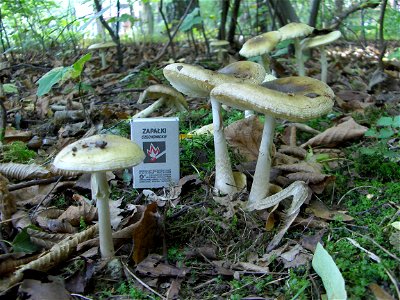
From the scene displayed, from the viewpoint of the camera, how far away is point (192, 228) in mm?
2889

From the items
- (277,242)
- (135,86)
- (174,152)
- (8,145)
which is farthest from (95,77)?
(277,242)

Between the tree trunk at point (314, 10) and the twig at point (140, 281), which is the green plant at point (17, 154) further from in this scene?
the tree trunk at point (314, 10)

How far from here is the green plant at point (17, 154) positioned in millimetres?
3998

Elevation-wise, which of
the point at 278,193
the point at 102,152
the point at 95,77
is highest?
the point at 102,152

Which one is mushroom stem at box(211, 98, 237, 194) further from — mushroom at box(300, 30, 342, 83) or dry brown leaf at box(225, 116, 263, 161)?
mushroom at box(300, 30, 342, 83)

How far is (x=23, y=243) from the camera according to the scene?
2.59 metres

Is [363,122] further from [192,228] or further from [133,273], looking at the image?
[133,273]

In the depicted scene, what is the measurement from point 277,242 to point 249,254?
0.67 ft

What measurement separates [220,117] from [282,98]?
0.74m

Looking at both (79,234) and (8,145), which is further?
(8,145)

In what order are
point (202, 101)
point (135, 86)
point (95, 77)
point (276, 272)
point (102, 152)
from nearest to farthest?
point (102, 152)
point (276, 272)
point (202, 101)
point (135, 86)
point (95, 77)

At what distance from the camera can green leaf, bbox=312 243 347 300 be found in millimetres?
2062

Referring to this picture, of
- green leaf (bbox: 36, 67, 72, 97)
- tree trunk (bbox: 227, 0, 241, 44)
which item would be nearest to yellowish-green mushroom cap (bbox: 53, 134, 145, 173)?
green leaf (bbox: 36, 67, 72, 97)

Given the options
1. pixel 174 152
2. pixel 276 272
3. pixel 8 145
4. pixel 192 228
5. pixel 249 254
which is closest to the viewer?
pixel 276 272
